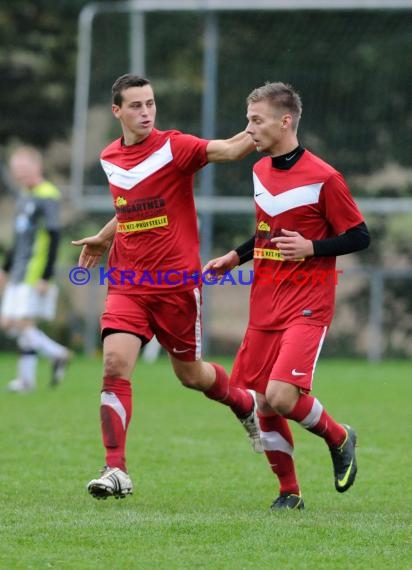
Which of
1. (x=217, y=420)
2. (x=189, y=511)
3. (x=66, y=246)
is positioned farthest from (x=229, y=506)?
(x=66, y=246)

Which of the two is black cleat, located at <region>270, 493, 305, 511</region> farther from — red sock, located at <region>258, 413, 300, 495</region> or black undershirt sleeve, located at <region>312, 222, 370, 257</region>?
black undershirt sleeve, located at <region>312, 222, 370, 257</region>

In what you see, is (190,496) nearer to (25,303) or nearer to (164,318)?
(164,318)

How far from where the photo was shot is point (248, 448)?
30.6 ft

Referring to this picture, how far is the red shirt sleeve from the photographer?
6.48 metres

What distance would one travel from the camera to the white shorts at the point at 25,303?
13555 millimetres

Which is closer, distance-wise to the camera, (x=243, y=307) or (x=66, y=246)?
(x=243, y=307)

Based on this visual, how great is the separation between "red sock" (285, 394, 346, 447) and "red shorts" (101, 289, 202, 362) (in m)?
0.93

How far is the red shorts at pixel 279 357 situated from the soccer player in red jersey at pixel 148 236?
21.3 inches

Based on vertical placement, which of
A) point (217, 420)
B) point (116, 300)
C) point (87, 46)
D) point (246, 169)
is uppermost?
point (87, 46)


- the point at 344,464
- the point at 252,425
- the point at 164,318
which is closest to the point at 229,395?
the point at 252,425

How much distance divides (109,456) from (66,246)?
17301 mm

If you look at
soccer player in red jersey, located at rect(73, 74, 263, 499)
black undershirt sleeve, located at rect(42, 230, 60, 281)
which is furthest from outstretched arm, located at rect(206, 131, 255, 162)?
black undershirt sleeve, located at rect(42, 230, 60, 281)

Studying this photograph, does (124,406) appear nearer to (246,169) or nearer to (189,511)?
(189,511)

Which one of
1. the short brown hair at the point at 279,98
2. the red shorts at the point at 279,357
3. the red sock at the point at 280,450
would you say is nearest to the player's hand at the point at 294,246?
the red shorts at the point at 279,357
